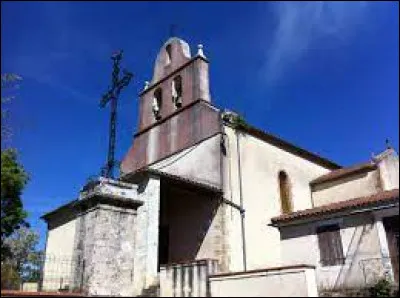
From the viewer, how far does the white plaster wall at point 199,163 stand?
19.5 metres

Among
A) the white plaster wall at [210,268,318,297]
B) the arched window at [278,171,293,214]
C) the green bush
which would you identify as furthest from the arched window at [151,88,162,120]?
the green bush

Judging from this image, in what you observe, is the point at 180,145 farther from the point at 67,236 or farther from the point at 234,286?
the point at 234,286

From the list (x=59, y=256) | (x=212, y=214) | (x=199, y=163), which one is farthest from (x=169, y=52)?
(x=59, y=256)

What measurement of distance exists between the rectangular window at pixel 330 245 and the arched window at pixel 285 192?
20.8 feet

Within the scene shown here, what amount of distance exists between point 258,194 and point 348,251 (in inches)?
248

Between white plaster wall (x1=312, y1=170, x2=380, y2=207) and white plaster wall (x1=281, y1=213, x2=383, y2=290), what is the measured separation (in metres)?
6.77

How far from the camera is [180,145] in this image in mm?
22328

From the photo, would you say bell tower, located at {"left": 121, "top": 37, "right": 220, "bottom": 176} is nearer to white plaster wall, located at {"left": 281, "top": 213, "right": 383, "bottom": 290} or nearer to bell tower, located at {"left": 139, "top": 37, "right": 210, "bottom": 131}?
bell tower, located at {"left": 139, "top": 37, "right": 210, "bottom": 131}

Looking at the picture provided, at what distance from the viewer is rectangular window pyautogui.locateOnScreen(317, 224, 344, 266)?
15883mm

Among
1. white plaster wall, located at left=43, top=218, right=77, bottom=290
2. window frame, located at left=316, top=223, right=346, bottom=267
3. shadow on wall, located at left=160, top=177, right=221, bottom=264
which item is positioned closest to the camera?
window frame, located at left=316, top=223, right=346, bottom=267

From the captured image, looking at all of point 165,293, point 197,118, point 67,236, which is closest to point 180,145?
point 197,118

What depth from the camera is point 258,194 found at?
21.4m

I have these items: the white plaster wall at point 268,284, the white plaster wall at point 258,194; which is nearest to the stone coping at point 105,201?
the white plaster wall at point 268,284

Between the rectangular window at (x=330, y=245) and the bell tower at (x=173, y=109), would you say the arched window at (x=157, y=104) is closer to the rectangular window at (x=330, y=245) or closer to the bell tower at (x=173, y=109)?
the bell tower at (x=173, y=109)
